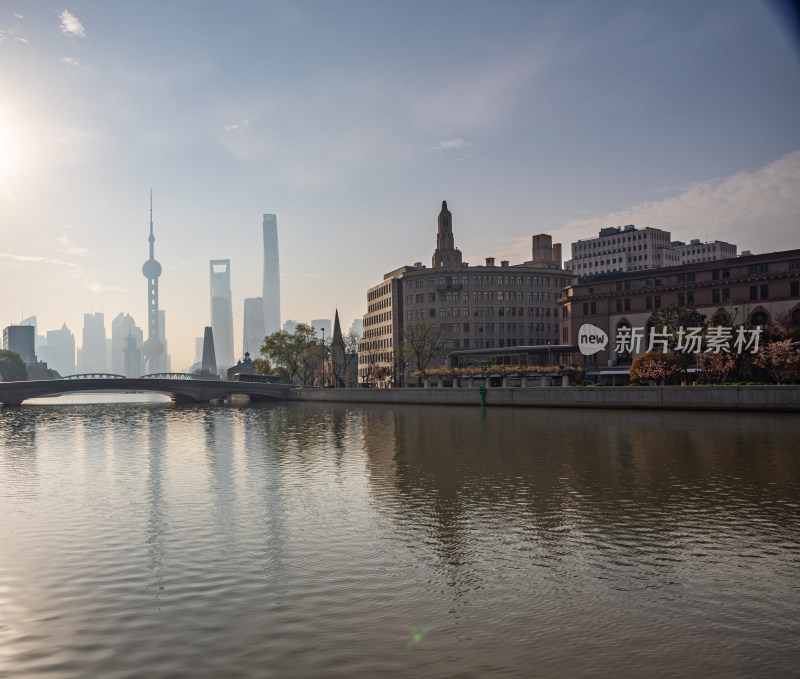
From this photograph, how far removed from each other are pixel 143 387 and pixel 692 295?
313ft

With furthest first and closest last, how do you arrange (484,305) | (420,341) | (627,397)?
1. (484,305)
2. (420,341)
3. (627,397)

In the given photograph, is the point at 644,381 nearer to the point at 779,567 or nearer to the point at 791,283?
the point at 791,283

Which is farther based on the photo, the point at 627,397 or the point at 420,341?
the point at 420,341

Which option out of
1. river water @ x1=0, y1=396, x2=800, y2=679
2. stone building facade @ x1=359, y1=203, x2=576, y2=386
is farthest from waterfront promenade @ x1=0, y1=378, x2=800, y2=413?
stone building facade @ x1=359, y1=203, x2=576, y2=386

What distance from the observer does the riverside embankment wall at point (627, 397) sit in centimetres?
6159

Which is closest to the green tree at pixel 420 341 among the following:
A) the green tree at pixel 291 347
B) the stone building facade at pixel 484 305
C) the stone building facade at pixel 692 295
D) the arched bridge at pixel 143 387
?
the stone building facade at pixel 484 305

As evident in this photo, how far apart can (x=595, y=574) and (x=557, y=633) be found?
3.50m

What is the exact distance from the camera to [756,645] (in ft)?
35.2

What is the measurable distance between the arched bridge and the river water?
87.5 meters

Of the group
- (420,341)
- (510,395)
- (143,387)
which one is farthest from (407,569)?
(143,387)

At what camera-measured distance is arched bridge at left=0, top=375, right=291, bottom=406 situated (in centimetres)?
11300

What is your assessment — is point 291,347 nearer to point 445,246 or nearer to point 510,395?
point 445,246

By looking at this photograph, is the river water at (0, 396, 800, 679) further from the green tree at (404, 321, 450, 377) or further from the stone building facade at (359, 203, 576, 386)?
the stone building facade at (359, 203, 576, 386)

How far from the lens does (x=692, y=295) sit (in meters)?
109
